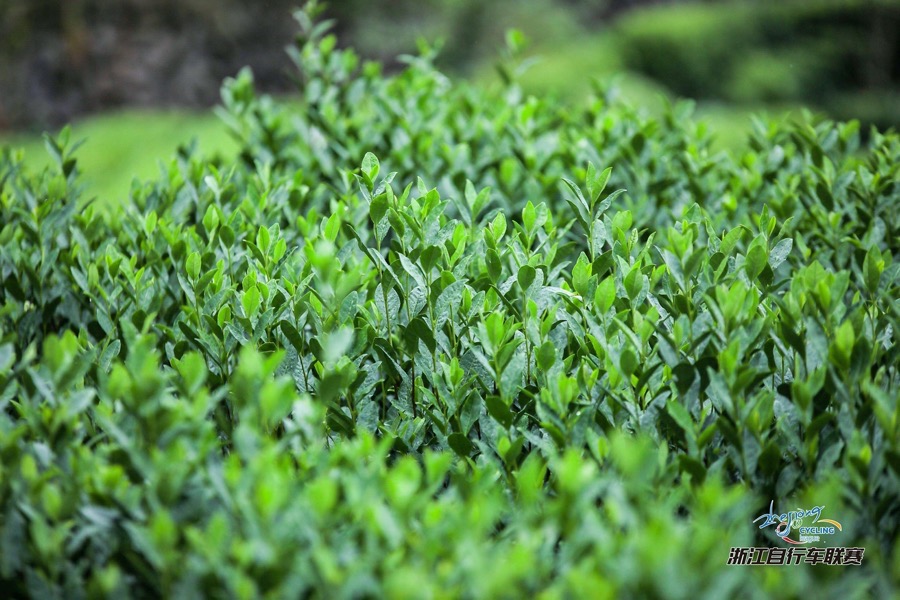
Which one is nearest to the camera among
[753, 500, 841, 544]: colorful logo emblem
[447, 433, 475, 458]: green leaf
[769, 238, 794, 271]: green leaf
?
[753, 500, 841, 544]: colorful logo emblem

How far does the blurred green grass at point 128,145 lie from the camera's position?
26.1 feet

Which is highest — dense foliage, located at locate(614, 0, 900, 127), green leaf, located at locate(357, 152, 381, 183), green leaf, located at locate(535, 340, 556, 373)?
dense foliage, located at locate(614, 0, 900, 127)

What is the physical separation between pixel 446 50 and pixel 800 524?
14.4 metres

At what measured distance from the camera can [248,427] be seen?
1.42m

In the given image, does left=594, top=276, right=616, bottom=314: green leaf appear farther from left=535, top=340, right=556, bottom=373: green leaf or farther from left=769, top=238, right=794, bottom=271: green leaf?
left=769, top=238, right=794, bottom=271: green leaf

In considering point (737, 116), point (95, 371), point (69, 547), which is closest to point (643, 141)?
point (95, 371)

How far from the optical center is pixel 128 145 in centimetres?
936

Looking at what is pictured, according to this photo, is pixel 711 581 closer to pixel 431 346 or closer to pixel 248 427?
pixel 248 427

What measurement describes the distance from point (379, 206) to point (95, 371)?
32.1 inches

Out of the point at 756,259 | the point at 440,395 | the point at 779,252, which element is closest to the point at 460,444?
the point at 440,395

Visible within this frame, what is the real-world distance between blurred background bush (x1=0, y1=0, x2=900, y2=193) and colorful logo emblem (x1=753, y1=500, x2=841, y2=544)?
9.53 meters

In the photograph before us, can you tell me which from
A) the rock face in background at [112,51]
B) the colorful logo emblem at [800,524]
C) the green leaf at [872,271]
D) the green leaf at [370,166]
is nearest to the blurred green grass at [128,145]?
the rock face in background at [112,51]

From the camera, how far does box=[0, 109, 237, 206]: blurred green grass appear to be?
7953mm

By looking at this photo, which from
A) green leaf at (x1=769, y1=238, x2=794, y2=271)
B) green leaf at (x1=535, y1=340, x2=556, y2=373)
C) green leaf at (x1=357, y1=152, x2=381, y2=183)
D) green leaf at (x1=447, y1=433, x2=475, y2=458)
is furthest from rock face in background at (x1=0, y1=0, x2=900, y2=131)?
green leaf at (x1=447, y1=433, x2=475, y2=458)
